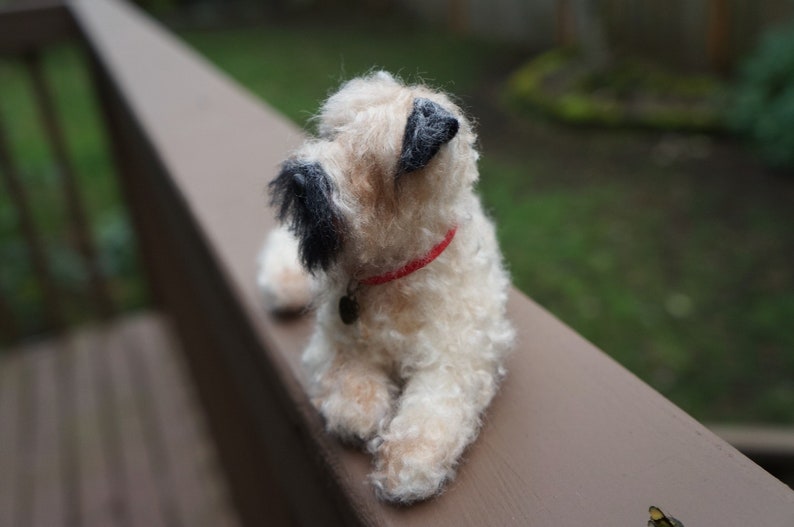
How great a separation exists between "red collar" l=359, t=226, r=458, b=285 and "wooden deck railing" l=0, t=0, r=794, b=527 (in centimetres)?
20

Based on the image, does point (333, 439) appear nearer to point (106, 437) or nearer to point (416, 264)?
point (416, 264)

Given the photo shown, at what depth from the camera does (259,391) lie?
1301 mm

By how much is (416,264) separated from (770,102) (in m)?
3.93

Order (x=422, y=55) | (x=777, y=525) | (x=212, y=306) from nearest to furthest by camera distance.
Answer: (x=777, y=525)
(x=212, y=306)
(x=422, y=55)

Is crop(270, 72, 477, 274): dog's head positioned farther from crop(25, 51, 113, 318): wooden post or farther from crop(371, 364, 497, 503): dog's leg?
crop(25, 51, 113, 318): wooden post

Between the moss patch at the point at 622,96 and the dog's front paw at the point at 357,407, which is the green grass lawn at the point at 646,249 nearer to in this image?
the moss patch at the point at 622,96

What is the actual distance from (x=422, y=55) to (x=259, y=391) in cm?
573

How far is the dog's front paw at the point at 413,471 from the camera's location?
717 millimetres

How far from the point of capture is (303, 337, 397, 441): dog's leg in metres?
0.80

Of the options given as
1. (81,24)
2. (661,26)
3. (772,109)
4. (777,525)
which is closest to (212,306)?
(777,525)

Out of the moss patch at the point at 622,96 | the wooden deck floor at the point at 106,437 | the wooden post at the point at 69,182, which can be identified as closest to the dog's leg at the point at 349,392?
the wooden deck floor at the point at 106,437

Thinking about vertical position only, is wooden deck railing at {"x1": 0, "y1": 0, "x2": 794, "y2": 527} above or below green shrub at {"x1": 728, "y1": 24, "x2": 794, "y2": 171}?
above

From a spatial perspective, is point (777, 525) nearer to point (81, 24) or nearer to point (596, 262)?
point (596, 262)

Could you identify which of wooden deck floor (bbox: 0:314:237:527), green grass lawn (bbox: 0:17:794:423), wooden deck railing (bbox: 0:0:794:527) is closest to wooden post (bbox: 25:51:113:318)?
wooden deck floor (bbox: 0:314:237:527)
